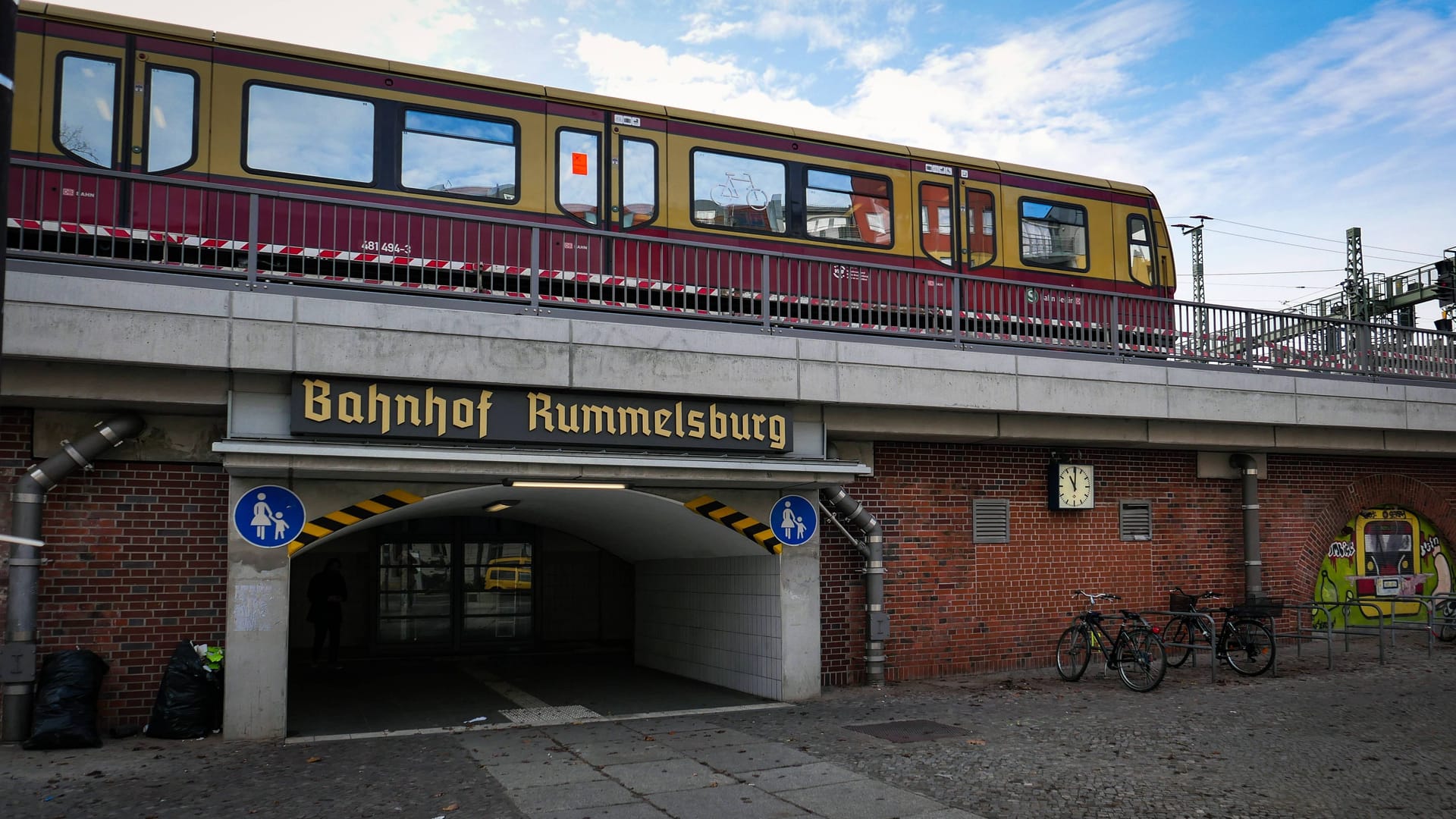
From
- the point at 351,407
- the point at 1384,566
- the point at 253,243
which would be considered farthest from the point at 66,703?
the point at 1384,566

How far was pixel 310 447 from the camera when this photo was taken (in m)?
9.18

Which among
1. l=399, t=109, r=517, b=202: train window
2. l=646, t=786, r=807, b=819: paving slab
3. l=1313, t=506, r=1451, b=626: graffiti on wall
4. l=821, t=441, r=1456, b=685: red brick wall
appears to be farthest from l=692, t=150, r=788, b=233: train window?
l=1313, t=506, r=1451, b=626: graffiti on wall

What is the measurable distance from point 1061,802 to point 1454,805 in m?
2.49

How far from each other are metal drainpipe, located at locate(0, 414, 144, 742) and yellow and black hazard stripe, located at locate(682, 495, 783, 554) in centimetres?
531

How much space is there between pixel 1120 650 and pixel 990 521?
217cm

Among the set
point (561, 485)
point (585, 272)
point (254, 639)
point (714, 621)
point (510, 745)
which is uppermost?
point (585, 272)

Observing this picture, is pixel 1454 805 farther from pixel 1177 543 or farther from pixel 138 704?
pixel 138 704

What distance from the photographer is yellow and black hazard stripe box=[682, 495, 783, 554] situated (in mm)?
11391

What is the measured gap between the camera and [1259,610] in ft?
42.8

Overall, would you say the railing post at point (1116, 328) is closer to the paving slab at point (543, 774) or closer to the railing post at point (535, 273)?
the railing post at point (535, 273)

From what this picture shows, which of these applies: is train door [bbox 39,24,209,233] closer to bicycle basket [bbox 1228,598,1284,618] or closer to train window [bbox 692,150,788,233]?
train window [bbox 692,150,788,233]

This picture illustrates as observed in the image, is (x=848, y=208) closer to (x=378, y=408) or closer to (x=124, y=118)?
(x=378, y=408)

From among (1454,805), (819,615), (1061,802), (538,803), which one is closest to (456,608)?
(819,615)

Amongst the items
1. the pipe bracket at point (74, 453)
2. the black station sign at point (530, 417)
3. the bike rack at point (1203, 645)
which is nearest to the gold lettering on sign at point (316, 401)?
the black station sign at point (530, 417)
